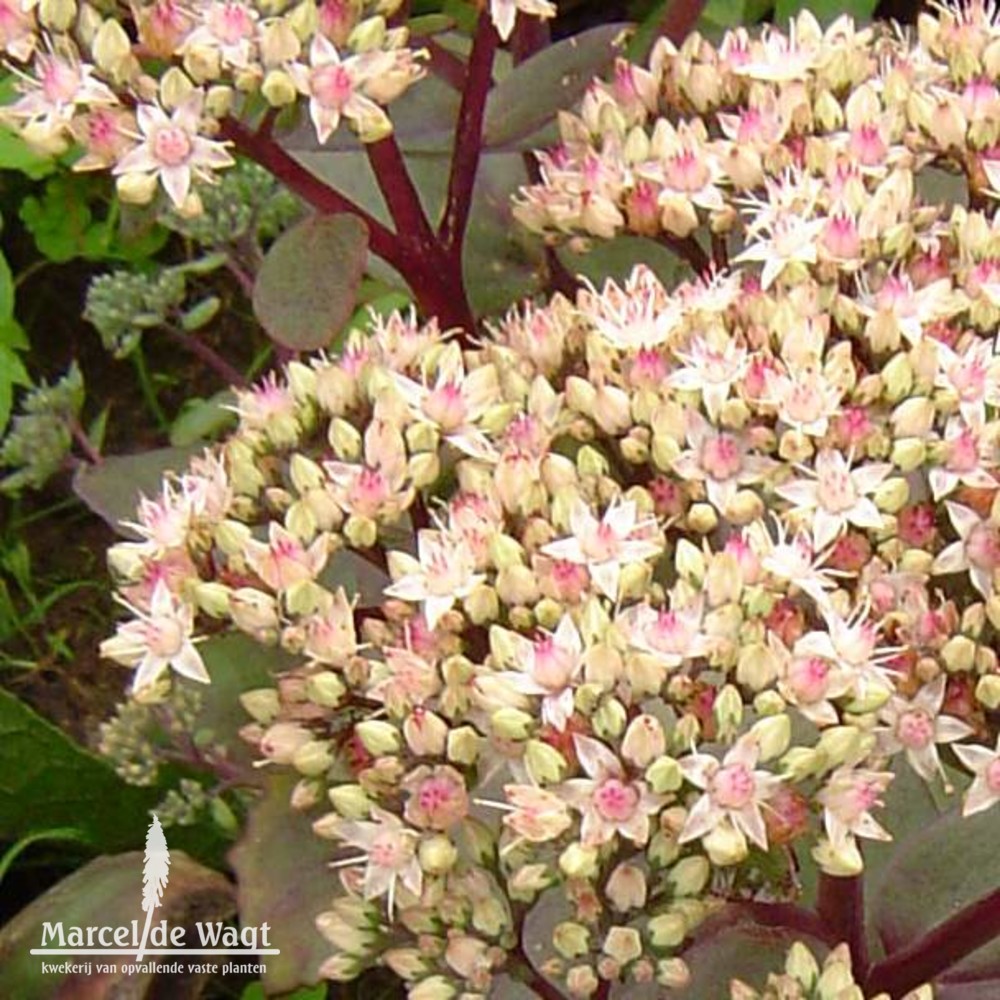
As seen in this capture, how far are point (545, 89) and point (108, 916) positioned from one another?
74cm

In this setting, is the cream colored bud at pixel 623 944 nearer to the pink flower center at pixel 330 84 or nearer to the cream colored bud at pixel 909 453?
the cream colored bud at pixel 909 453

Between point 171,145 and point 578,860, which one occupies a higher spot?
→ point 171,145

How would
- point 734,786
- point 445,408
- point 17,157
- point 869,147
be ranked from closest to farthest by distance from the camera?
point 734,786 → point 445,408 → point 869,147 → point 17,157

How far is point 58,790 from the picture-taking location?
1943 mm

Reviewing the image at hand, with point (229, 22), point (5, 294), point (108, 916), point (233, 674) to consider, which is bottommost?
point (108, 916)

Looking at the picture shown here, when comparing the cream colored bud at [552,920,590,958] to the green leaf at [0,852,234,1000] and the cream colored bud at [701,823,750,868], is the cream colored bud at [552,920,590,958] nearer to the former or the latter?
the cream colored bud at [701,823,750,868]

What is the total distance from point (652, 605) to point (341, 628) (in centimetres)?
19

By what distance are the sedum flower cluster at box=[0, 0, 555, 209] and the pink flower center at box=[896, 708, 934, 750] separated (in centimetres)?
54

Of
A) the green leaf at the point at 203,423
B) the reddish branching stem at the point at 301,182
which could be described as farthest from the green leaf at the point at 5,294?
the reddish branching stem at the point at 301,182

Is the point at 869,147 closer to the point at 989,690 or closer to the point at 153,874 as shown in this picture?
the point at 989,690

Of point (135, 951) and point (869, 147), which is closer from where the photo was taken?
point (869, 147)

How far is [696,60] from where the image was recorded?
63.4 inches

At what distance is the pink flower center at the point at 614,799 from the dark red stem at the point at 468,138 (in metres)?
0.61

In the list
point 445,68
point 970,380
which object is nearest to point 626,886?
point 970,380
